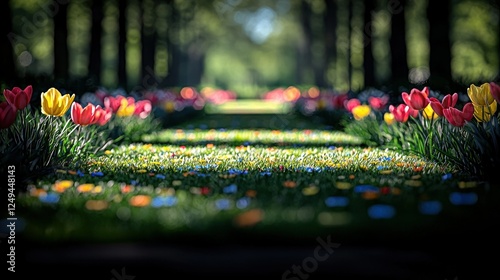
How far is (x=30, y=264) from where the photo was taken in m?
3.47

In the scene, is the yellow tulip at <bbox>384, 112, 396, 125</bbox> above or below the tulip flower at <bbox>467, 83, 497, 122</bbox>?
below

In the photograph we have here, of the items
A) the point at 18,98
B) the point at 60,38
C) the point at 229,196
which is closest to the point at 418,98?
the point at 229,196

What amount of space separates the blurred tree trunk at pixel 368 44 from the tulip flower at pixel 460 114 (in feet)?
43.3

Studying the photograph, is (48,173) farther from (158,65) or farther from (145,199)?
(158,65)

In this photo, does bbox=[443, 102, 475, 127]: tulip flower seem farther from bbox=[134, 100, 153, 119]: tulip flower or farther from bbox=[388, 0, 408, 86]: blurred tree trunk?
bbox=[388, 0, 408, 86]: blurred tree trunk

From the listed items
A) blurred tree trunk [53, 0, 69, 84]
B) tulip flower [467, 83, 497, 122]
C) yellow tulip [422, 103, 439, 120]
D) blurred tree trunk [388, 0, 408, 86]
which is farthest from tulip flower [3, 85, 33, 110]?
blurred tree trunk [388, 0, 408, 86]

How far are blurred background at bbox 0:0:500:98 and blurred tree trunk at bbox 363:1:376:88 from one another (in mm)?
48

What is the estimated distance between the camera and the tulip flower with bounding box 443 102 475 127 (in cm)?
585

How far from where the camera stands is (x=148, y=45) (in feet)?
93.7

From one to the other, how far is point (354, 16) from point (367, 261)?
26.8 metres

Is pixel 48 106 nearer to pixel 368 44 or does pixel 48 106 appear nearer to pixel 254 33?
pixel 368 44

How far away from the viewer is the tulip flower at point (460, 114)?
5852 mm

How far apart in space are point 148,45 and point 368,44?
442 inches

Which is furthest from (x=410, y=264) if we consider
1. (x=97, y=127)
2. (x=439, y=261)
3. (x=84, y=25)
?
(x=84, y=25)
